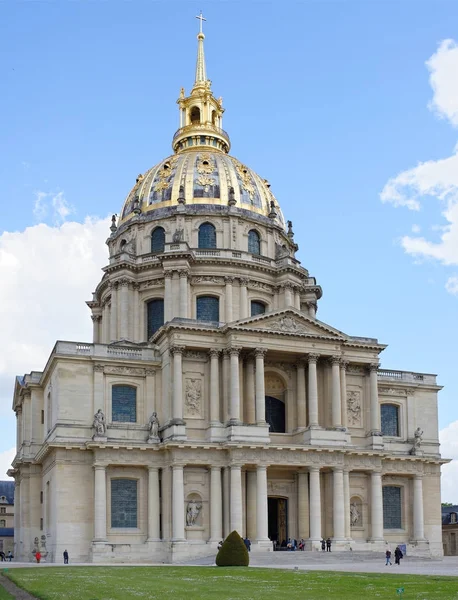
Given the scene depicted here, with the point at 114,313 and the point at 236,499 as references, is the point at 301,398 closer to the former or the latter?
the point at 236,499

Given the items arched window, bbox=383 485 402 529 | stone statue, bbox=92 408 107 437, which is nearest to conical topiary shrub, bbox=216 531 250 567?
stone statue, bbox=92 408 107 437

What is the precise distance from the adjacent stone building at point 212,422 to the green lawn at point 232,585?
19.4m

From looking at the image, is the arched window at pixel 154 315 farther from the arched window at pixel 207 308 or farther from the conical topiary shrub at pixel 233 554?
the conical topiary shrub at pixel 233 554

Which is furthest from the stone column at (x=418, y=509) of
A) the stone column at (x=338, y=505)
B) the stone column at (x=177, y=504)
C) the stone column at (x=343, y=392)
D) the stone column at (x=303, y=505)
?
the stone column at (x=177, y=504)

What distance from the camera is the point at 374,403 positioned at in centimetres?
6506

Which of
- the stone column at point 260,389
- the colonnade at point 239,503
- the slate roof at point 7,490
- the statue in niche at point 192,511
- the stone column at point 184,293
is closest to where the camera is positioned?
the colonnade at point 239,503

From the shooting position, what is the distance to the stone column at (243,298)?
2781 inches

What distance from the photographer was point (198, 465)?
193 feet

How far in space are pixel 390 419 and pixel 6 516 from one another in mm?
64414

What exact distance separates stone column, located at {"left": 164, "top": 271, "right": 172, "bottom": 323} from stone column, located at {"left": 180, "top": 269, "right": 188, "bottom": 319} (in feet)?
3.18

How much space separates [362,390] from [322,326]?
22.4 ft

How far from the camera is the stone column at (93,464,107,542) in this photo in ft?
186

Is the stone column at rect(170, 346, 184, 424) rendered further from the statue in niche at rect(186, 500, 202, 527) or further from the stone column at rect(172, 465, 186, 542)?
the statue in niche at rect(186, 500, 202, 527)

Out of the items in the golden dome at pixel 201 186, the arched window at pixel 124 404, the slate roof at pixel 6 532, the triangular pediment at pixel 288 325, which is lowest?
the slate roof at pixel 6 532
